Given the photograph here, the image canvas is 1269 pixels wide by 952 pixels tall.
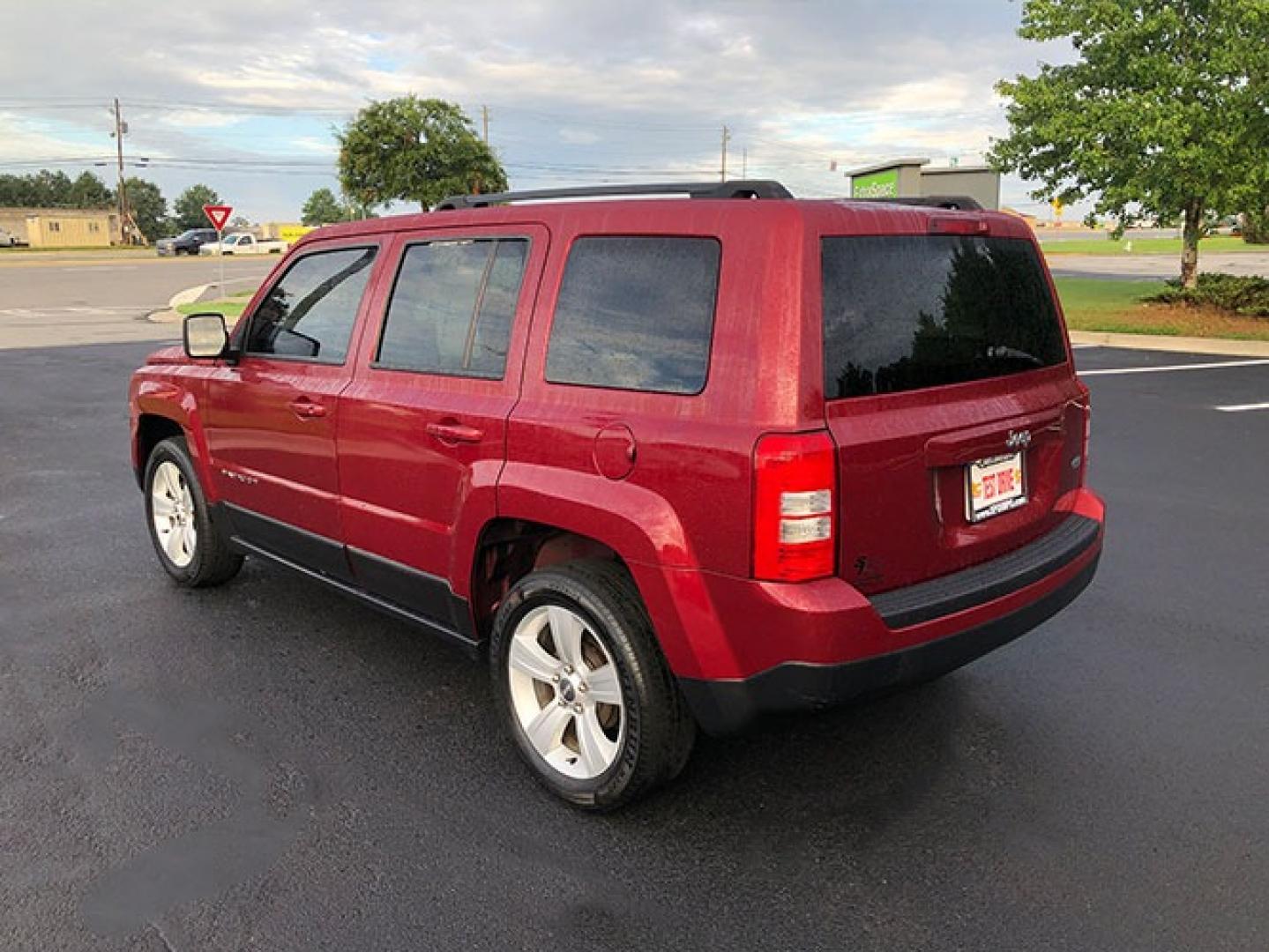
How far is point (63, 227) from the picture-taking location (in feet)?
261

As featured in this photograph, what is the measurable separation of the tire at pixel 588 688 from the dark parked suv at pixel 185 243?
5768cm

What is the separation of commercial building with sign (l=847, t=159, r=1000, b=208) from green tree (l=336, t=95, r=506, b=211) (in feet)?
35.1

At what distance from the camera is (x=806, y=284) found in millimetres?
2680

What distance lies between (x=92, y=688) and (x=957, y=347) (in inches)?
136

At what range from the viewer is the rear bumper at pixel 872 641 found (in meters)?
2.64

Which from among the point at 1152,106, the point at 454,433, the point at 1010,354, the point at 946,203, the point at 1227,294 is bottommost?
the point at 454,433

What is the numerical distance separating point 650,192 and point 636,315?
50 centimetres

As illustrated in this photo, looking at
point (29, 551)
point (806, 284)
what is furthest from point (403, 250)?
point (29, 551)

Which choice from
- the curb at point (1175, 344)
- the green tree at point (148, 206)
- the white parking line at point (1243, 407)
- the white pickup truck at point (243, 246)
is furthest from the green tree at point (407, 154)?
the green tree at point (148, 206)

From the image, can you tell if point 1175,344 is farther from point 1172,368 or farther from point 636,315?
point 636,315

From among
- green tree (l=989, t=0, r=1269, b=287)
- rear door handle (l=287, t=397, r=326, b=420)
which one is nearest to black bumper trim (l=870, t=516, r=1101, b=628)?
rear door handle (l=287, t=397, r=326, b=420)

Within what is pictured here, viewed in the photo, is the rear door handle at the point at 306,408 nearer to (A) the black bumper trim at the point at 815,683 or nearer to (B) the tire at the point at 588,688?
(B) the tire at the point at 588,688

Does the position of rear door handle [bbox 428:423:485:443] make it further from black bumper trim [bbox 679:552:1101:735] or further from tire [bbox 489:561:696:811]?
black bumper trim [bbox 679:552:1101:735]

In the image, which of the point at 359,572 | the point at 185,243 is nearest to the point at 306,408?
the point at 359,572
